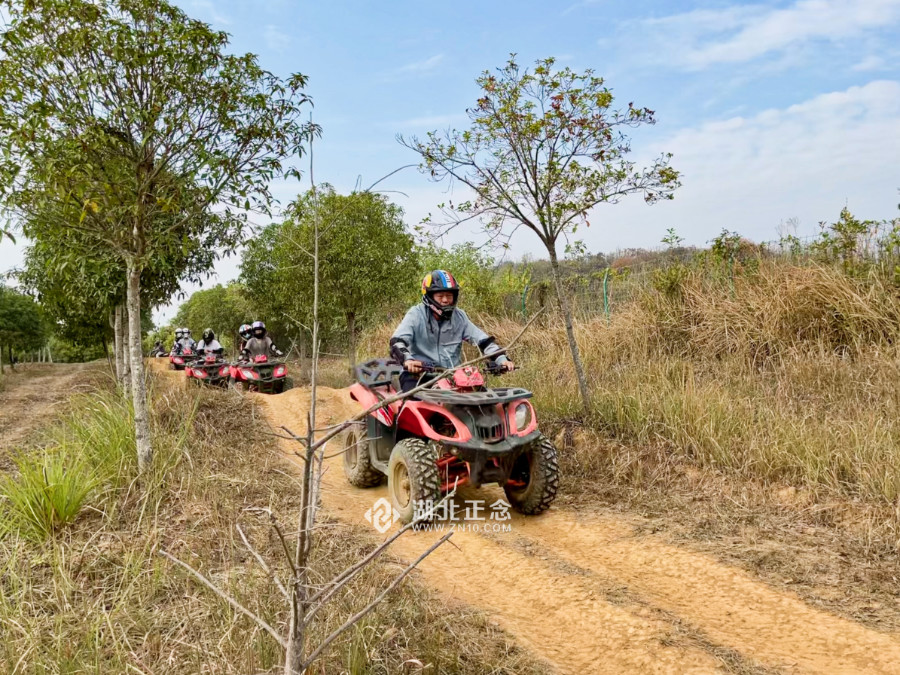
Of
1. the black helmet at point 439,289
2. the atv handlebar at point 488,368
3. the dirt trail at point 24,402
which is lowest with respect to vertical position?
the dirt trail at point 24,402

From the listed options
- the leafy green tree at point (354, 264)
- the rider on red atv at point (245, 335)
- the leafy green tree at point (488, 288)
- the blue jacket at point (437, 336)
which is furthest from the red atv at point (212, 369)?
the blue jacket at point (437, 336)

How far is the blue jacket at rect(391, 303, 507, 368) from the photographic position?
18.2ft

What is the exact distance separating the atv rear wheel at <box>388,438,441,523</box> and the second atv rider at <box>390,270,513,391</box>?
0.71m

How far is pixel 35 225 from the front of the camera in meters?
4.48

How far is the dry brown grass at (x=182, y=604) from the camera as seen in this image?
2453 mm

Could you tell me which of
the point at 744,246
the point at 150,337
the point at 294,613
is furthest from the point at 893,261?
the point at 150,337

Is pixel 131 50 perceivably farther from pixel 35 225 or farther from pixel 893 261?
pixel 893 261

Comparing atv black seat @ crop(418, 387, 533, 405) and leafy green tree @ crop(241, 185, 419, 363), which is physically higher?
leafy green tree @ crop(241, 185, 419, 363)

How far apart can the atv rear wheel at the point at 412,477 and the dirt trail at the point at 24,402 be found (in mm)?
3965

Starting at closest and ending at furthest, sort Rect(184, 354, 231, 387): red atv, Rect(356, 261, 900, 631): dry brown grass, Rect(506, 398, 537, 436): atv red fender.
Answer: Rect(356, 261, 900, 631): dry brown grass
Rect(506, 398, 537, 436): atv red fender
Rect(184, 354, 231, 387): red atv

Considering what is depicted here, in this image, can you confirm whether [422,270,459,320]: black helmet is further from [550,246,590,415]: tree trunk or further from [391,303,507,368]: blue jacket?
[550,246,590,415]: tree trunk

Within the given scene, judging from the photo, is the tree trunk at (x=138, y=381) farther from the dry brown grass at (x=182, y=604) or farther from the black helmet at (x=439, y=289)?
the black helmet at (x=439, y=289)

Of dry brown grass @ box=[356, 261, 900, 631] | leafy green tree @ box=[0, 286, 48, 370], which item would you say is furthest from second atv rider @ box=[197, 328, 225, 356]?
leafy green tree @ box=[0, 286, 48, 370]

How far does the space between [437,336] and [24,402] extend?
14.7 metres
